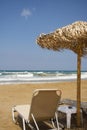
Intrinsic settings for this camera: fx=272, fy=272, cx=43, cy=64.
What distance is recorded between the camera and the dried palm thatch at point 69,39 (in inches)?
210

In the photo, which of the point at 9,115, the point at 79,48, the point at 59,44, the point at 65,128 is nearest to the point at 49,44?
the point at 59,44

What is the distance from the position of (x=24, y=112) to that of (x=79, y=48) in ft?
6.10

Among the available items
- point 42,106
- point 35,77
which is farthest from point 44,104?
A: point 35,77

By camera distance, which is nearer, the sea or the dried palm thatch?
the dried palm thatch

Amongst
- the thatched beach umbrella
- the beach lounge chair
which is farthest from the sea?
the beach lounge chair

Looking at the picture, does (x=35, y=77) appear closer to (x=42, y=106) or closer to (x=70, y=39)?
(x=42, y=106)

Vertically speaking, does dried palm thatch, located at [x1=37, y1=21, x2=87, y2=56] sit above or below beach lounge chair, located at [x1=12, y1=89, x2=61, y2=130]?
above

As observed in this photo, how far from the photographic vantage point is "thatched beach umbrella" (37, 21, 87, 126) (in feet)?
17.5

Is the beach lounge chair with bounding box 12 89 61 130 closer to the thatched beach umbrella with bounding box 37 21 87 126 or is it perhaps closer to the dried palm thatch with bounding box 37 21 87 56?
the thatched beach umbrella with bounding box 37 21 87 126

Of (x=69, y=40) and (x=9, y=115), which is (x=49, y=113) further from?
(x=9, y=115)

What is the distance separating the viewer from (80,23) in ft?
18.4

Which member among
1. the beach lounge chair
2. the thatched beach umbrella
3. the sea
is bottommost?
the sea

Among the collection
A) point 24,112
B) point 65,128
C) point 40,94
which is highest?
point 40,94

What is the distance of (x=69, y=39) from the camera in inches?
213
